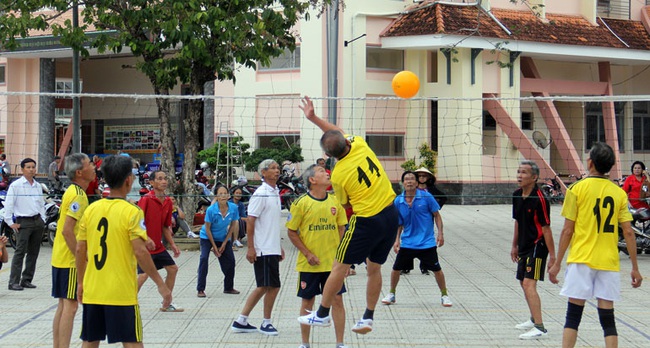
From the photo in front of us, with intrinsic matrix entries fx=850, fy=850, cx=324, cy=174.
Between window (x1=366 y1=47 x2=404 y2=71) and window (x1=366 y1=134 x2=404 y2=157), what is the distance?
245cm

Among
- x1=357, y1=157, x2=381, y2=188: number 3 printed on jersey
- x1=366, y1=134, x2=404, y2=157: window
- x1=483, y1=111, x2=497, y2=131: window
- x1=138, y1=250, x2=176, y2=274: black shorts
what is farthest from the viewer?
x1=483, y1=111, x2=497, y2=131: window

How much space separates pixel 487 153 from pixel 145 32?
15.2 m

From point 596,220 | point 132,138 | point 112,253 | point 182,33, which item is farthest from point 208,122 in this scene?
point 112,253

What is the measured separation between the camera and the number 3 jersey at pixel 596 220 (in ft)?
22.0

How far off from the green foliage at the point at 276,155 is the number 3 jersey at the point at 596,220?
18148 millimetres

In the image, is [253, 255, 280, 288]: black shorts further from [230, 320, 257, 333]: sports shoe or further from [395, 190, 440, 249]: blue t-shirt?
[395, 190, 440, 249]: blue t-shirt

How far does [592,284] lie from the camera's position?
669cm

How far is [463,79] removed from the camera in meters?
27.1

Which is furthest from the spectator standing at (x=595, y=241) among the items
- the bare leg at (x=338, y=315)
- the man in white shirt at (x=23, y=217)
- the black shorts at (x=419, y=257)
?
the man in white shirt at (x=23, y=217)

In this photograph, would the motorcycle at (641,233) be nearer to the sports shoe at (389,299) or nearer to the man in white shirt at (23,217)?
the sports shoe at (389,299)

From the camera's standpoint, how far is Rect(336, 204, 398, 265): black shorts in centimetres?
716

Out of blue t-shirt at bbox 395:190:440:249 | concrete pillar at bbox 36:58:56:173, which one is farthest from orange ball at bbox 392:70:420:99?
concrete pillar at bbox 36:58:56:173

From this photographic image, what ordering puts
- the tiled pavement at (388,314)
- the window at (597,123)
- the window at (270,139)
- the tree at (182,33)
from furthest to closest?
the window at (597,123)
the window at (270,139)
the tree at (182,33)
the tiled pavement at (388,314)

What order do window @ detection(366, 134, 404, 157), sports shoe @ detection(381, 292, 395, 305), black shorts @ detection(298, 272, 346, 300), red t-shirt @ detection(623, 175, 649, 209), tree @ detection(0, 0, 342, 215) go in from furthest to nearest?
window @ detection(366, 134, 404, 157) → red t-shirt @ detection(623, 175, 649, 209) → tree @ detection(0, 0, 342, 215) → sports shoe @ detection(381, 292, 395, 305) → black shorts @ detection(298, 272, 346, 300)
